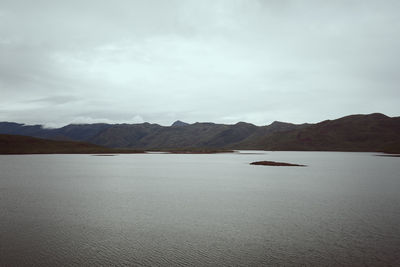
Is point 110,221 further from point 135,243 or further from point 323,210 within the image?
point 323,210

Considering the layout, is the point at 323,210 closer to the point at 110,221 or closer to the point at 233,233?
the point at 233,233

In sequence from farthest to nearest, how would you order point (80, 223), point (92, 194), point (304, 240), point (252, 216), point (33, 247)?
point (92, 194)
point (252, 216)
point (80, 223)
point (304, 240)
point (33, 247)

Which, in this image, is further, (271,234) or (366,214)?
(366,214)

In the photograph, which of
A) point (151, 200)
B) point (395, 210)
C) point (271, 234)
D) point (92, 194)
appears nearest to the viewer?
point (271, 234)

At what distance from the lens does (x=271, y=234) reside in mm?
19188

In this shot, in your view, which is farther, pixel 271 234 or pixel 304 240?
pixel 271 234

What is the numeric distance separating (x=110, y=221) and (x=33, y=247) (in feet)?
21.2

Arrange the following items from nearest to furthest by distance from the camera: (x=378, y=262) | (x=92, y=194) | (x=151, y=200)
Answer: (x=378, y=262)
(x=151, y=200)
(x=92, y=194)

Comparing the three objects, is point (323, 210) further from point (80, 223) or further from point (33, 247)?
point (33, 247)

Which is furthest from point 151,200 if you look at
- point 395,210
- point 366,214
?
point 395,210

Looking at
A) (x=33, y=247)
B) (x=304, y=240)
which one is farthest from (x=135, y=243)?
(x=304, y=240)

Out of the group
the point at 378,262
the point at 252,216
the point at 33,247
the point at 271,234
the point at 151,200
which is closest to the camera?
the point at 378,262

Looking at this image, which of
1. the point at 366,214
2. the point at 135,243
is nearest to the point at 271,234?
the point at 135,243

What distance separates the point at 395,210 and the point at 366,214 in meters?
3.82
